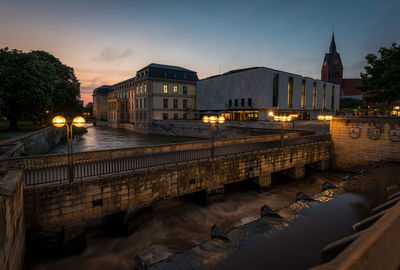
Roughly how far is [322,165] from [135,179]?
2003 cm

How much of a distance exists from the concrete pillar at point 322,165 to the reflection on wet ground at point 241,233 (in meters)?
6.12

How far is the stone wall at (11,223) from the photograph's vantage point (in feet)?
17.1

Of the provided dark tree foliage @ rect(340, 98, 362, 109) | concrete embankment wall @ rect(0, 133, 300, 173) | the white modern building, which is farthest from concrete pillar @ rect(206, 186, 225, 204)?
dark tree foliage @ rect(340, 98, 362, 109)

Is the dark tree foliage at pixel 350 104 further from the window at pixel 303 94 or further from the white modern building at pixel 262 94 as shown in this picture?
the window at pixel 303 94

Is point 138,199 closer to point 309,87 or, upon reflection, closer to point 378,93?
point 378,93

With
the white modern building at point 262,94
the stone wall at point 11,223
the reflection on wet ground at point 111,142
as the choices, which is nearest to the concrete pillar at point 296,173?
the stone wall at point 11,223

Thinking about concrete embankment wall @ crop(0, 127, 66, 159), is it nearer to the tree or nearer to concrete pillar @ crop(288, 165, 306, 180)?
concrete pillar @ crop(288, 165, 306, 180)

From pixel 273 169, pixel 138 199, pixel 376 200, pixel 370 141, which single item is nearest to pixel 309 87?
pixel 370 141

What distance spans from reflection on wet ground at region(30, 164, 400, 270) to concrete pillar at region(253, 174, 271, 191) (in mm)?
538

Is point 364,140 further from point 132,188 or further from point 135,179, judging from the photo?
→ point 132,188

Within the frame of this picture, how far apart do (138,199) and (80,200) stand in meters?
2.72

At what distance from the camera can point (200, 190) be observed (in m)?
13.1

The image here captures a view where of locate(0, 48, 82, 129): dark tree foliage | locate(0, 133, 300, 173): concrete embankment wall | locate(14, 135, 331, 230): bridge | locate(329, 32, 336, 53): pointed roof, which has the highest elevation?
locate(329, 32, 336, 53): pointed roof

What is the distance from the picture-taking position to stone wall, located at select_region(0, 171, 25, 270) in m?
5.20
